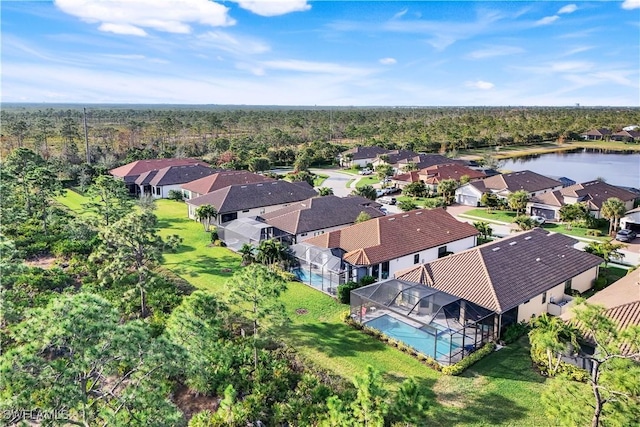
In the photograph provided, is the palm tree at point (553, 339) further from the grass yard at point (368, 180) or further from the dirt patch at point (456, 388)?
the grass yard at point (368, 180)

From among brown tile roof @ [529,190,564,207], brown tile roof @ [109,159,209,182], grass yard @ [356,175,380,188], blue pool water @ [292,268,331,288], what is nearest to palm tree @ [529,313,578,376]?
blue pool water @ [292,268,331,288]

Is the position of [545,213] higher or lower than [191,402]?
higher

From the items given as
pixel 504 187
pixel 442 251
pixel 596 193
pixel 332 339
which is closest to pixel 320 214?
pixel 442 251

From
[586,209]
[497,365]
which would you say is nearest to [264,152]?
[586,209]

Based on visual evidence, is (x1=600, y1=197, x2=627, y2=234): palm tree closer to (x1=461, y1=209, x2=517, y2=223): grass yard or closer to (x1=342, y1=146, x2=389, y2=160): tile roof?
(x1=461, y1=209, x2=517, y2=223): grass yard

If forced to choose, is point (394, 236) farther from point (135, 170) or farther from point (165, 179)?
point (135, 170)

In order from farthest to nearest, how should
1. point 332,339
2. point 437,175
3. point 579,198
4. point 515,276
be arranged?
point 437,175, point 579,198, point 515,276, point 332,339
